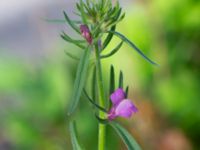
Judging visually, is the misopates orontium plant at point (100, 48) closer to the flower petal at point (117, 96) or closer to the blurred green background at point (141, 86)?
the flower petal at point (117, 96)

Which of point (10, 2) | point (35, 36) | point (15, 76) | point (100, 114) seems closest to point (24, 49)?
point (35, 36)

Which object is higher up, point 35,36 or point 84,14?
point 84,14

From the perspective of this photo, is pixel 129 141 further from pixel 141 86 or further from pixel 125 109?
pixel 141 86

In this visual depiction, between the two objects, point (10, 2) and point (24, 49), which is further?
point (10, 2)

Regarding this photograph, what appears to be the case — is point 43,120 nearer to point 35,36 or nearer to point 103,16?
point 35,36

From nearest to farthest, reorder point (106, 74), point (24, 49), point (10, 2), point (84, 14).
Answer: point (84, 14), point (106, 74), point (24, 49), point (10, 2)

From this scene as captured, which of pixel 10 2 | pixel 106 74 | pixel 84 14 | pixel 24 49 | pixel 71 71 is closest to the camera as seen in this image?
pixel 84 14

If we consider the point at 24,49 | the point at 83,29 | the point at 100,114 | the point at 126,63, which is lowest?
the point at 24,49
